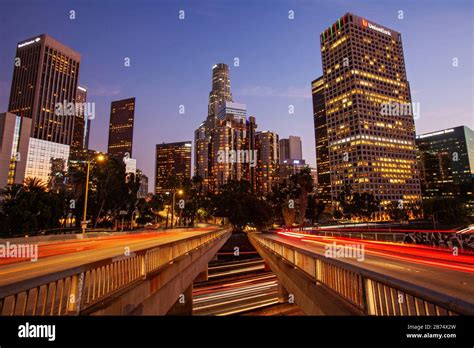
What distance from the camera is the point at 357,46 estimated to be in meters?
186

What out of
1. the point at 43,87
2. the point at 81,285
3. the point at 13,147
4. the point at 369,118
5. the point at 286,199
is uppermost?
the point at 43,87

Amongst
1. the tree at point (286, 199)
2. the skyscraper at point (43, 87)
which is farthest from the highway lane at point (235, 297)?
the skyscraper at point (43, 87)

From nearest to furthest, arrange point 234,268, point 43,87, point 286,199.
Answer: point 234,268, point 286,199, point 43,87

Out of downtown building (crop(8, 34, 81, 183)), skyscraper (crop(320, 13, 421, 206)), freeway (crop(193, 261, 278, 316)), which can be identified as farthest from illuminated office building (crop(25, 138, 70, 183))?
skyscraper (crop(320, 13, 421, 206))

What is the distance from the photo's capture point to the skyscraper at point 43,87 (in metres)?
181

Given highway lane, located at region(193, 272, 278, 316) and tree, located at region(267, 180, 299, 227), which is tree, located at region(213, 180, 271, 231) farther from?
highway lane, located at region(193, 272, 278, 316)

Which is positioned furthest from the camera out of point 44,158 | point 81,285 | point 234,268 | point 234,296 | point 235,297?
point 44,158

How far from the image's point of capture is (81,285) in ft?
16.0

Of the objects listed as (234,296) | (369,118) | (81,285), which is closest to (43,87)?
(234,296)

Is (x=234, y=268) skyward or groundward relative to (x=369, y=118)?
groundward

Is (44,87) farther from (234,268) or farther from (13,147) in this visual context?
(234,268)

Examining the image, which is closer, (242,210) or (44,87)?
(242,210)

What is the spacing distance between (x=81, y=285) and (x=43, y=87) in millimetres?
233404
